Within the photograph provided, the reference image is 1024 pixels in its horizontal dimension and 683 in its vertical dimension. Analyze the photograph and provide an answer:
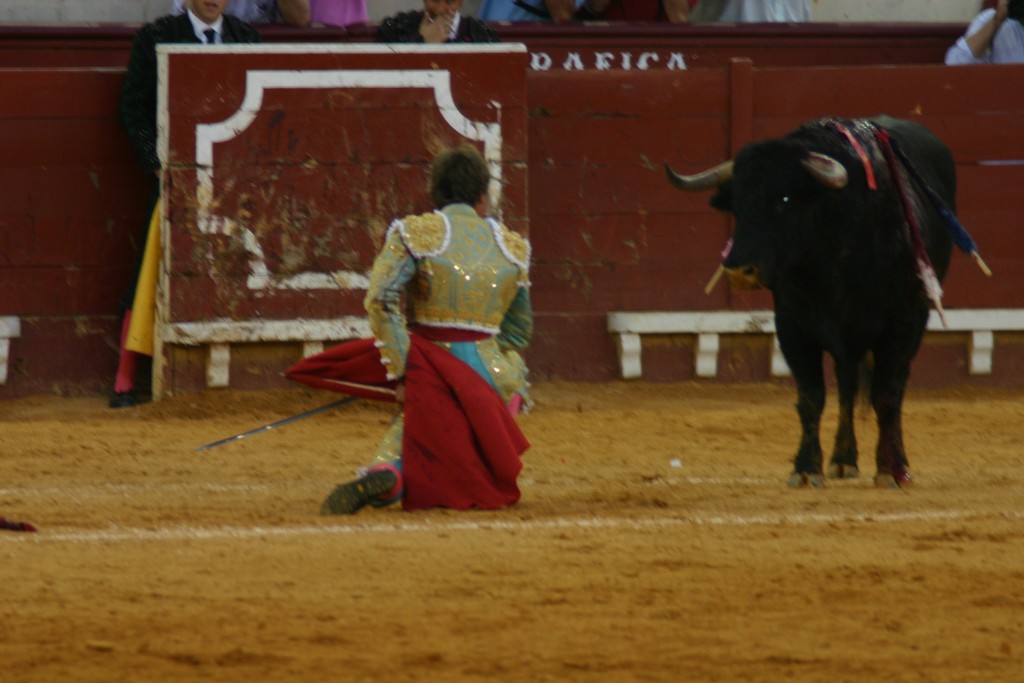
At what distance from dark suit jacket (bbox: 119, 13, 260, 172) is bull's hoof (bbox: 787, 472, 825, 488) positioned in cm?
388

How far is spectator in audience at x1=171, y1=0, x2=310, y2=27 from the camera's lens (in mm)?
10273

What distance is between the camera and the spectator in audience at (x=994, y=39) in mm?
10433

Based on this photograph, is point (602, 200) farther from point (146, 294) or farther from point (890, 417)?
point (890, 417)

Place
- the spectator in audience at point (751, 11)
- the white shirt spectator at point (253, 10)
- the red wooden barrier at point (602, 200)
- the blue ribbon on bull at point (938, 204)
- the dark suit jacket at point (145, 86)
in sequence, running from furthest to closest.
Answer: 1. the spectator in audience at point (751, 11)
2. the white shirt spectator at point (253, 10)
3. the red wooden barrier at point (602, 200)
4. the dark suit jacket at point (145, 86)
5. the blue ribbon on bull at point (938, 204)

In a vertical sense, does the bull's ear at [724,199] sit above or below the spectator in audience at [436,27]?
below

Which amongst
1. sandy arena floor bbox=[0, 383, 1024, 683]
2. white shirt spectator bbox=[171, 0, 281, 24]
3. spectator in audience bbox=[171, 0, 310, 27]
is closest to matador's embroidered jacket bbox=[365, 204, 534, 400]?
sandy arena floor bbox=[0, 383, 1024, 683]

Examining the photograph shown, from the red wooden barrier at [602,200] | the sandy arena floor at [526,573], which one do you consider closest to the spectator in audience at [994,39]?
the red wooden barrier at [602,200]

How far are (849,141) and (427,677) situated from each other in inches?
141

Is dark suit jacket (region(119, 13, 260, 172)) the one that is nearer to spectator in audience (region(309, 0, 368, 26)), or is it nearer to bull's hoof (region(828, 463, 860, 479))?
spectator in audience (region(309, 0, 368, 26))

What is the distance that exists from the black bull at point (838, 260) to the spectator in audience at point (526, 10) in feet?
13.2

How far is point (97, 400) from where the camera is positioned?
9258 mm

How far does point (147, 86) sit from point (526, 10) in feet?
8.43

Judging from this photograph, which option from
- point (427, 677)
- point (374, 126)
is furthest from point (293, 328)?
point (427, 677)

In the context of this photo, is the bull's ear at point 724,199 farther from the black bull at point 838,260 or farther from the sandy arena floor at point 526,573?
the sandy arena floor at point 526,573
